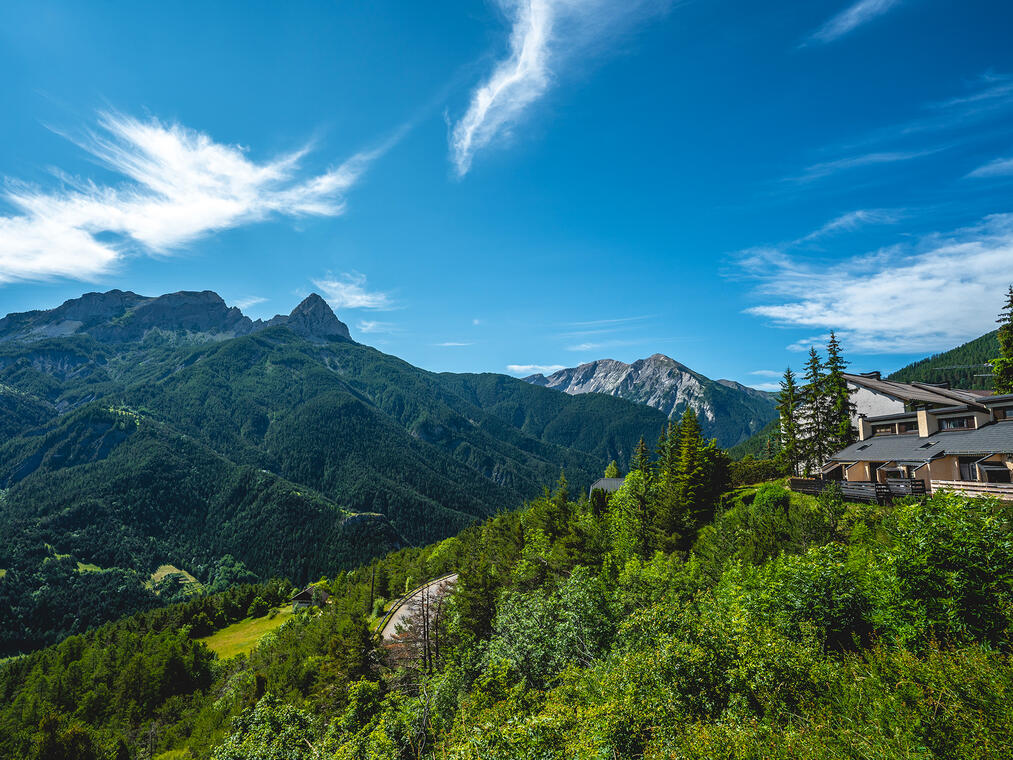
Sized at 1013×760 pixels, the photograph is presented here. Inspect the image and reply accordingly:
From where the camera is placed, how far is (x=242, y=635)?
97500 millimetres

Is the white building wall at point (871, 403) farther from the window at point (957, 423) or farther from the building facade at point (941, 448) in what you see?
the window at point (957, 423)

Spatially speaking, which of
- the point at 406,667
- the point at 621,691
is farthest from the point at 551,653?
the point at 406,667

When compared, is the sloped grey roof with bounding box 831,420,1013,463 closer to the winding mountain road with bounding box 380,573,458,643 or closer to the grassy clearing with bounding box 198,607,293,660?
the winding mountain road with bounding box 380,573,458,643

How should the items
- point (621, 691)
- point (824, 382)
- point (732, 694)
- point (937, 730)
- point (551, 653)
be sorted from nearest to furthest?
1. point (937, 730)
2. point (732, 694)
3. point (621, 691)
4. point (551, 653)
5. point (824, 382)

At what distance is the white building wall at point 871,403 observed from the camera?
153ft

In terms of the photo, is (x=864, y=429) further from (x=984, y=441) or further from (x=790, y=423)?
(x=984, y=441)

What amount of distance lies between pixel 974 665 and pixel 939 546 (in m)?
5.15

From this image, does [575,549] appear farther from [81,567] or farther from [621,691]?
[81,567]

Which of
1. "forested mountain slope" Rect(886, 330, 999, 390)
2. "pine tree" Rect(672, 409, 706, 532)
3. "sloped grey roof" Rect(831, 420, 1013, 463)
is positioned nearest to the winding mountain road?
"pine tree" Rect(672, 409, 706, 532)

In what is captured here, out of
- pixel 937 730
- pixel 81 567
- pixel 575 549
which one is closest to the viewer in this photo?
pixel 937 730

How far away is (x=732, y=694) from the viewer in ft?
44.1

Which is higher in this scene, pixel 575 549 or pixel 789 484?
pixel 789 484

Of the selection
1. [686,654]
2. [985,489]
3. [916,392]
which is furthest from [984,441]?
[686,654]

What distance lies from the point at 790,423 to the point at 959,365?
485ft
